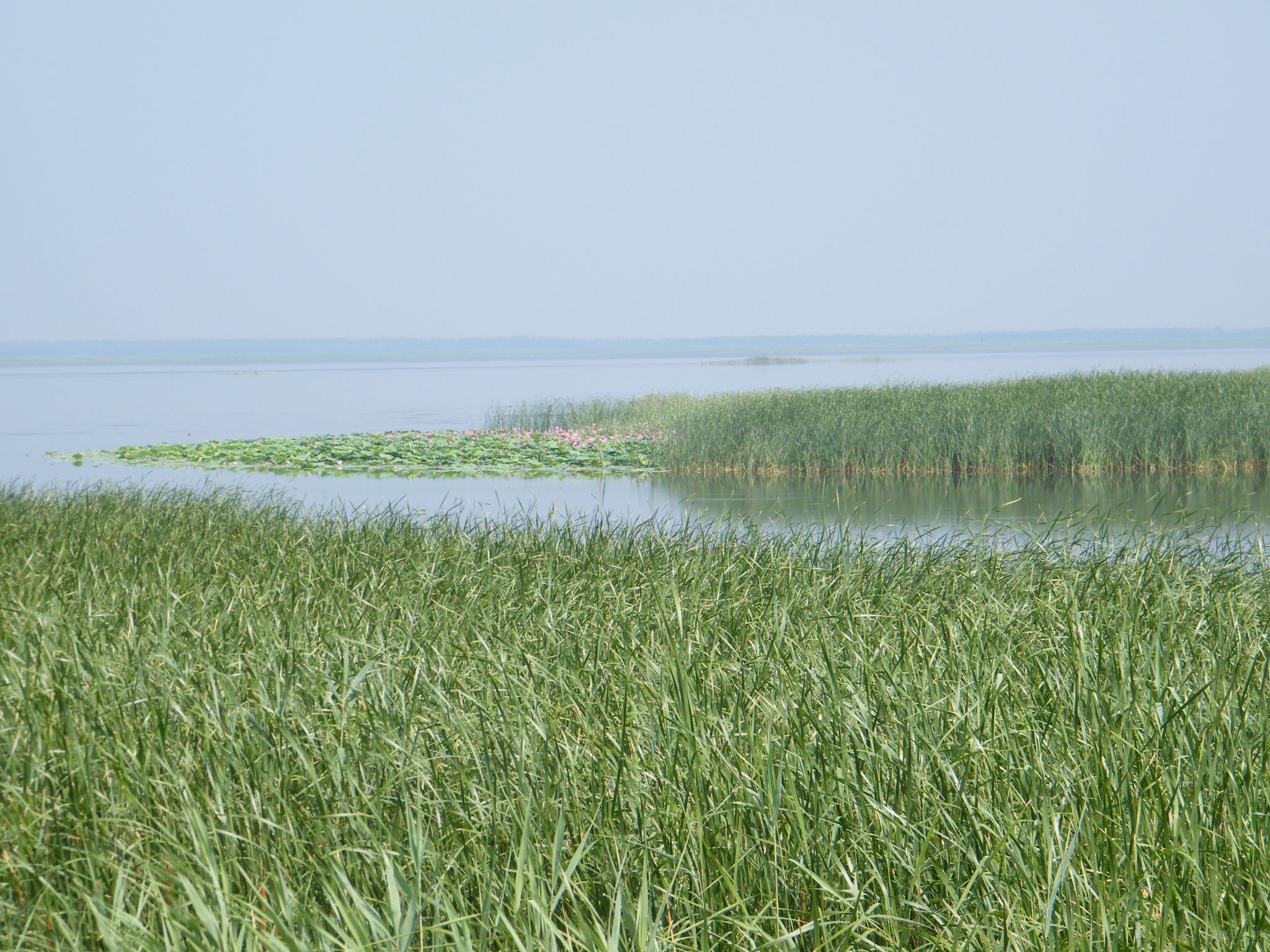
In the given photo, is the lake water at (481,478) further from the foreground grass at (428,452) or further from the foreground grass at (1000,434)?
the foreground grass at (428,452)

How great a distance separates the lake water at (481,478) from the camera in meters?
9.95

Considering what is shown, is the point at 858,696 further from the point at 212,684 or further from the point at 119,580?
the point at 119,580

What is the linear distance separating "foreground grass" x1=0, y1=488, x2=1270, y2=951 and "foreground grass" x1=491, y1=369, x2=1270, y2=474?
372 inches

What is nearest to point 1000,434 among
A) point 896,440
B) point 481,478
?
point 896,440

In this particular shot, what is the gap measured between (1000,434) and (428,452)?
7492 mm

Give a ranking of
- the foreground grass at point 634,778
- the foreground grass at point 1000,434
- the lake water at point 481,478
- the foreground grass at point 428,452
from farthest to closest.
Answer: the foreground grass at point 428,452 → the foreground grass at point 1000,434 → the lake water at point 481,478 → the foreground grass at point 634,778

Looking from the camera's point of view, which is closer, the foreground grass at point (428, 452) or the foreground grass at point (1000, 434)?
the foreground grass at point (1000, 434)

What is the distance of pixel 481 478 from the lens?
1334 centimetres

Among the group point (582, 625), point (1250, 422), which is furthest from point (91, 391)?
point (582, 625)

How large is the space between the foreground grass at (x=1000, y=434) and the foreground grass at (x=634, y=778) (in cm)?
946

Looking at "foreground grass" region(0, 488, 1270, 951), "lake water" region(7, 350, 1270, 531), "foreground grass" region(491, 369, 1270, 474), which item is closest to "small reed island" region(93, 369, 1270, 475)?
"foreground grass" region(491, 369, 1270, 474)

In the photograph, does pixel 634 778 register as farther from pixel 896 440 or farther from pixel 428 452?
pixel 428 452

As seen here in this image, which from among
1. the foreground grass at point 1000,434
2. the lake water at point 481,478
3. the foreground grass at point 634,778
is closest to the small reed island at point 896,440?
the foreground grass at point 1000,434

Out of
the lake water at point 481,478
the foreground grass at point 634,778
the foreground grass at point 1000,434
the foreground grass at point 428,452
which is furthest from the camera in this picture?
the foreground grass at point 428,452
